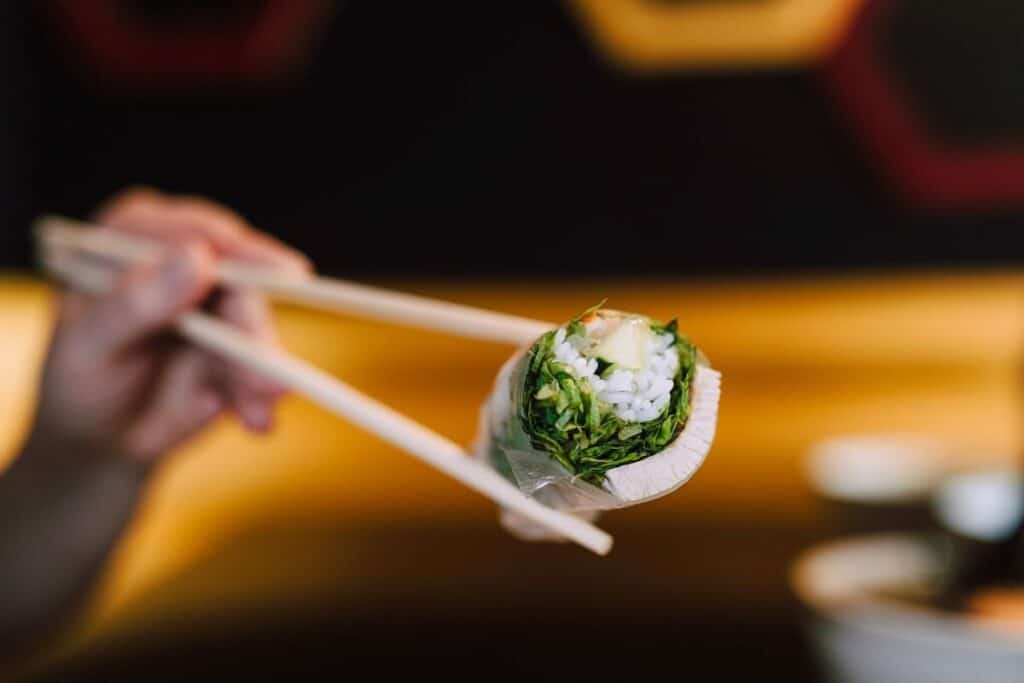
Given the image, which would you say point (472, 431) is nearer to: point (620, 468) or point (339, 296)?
point (339, 296)

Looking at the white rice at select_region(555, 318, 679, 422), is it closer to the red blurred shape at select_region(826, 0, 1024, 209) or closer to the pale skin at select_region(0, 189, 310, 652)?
the pale skin at select_region(0, 189, 310, 652)

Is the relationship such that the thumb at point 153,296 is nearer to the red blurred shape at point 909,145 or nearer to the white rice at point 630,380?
the white rice at point 630,380

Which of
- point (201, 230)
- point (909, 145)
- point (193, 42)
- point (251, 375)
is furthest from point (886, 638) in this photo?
point (193, 42)

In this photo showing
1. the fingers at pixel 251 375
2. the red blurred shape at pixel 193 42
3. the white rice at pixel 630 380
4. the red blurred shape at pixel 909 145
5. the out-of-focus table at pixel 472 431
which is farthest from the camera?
the red blurred shape at pixel 193 42

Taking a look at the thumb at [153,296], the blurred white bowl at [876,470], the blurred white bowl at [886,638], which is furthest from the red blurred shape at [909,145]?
the thumb at [153,296]

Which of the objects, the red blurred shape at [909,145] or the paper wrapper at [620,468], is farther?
the red blurred shape at [909,145]

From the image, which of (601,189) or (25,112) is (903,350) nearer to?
(601,189)

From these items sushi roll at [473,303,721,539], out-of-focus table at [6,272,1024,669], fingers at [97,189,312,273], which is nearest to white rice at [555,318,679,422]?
sushi roll at [473,303,721,539]

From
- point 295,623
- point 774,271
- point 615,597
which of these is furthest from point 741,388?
point 295,623
